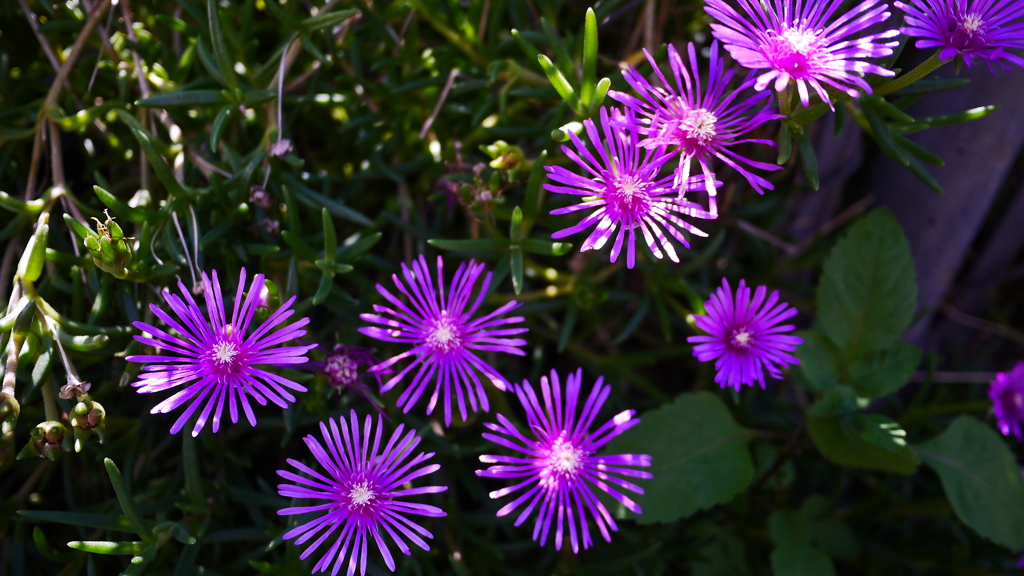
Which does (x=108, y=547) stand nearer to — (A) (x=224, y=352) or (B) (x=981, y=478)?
(A) (x=224, y=352)

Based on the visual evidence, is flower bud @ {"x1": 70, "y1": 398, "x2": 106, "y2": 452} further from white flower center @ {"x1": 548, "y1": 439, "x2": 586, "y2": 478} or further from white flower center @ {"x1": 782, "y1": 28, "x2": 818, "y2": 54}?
→ white flower center @ {"x1": 782, "y1": 28, "x2": 818, "y2": 54}

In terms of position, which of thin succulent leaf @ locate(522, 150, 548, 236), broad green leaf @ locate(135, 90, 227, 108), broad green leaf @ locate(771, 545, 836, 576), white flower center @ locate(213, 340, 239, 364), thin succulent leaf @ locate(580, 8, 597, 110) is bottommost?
broad green leaf @ locate(771, 545, 836, 576)

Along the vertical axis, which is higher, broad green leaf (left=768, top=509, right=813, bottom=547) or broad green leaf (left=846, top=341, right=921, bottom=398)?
broad green leaf (left=846, top=341, right=921, bottom=398)

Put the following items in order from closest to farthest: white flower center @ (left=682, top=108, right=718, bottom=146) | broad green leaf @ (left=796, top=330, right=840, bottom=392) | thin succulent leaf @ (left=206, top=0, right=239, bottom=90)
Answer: white flower center @ (left=682, top=108, right=718, bottom=146)
thin succulent leaf @ (left=206, top=0, right=239, bottom=90)
broad green leaf @ (left=796, top=330, right=840, bottom=392)

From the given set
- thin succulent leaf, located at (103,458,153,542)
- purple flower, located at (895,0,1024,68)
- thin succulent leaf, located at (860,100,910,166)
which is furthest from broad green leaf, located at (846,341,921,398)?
thin succulent leaf, located at (103,458,153,542)

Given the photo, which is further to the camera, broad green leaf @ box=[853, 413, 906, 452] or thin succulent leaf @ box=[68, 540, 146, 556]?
broad green leaf @ box=[853, 413, 906, 452]

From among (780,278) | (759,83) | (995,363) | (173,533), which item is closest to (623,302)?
(780,278)

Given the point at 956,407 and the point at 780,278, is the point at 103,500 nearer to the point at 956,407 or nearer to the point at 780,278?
the point at 780,278

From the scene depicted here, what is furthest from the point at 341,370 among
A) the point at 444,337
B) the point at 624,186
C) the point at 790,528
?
the point at 790,528
